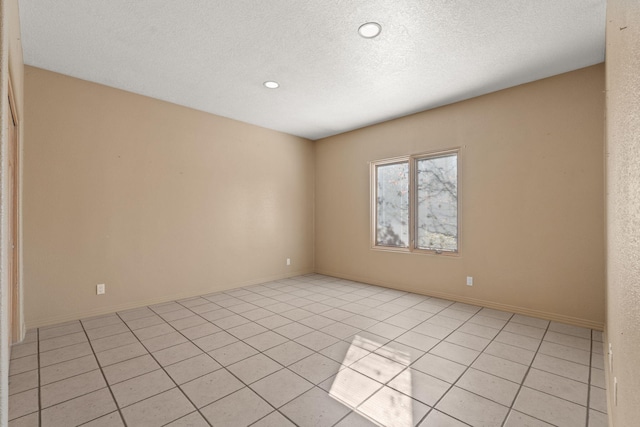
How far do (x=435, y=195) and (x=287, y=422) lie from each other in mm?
3548

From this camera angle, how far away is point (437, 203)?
4.25 m

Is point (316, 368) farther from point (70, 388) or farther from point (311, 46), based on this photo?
point (311, 46)

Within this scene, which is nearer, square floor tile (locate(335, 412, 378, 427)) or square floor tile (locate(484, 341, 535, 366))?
square floor tile (locate(335, 412, 378, 427))

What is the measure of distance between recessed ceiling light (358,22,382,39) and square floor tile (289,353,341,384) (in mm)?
2784

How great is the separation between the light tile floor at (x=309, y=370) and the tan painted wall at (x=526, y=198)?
1.27 ft

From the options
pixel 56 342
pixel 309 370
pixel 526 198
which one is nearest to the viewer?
pixel 309 370

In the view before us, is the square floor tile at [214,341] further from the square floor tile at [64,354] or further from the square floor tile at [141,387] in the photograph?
the square floor tile at [64,354]

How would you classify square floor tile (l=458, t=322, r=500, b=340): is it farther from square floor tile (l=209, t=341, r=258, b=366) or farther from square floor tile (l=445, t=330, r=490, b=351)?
square floor tile (l=209, t=341, r=258, b=366)

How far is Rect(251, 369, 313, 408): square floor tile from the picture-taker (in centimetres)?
190

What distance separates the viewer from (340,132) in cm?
549

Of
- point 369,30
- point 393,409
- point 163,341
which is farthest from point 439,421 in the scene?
point 369,30

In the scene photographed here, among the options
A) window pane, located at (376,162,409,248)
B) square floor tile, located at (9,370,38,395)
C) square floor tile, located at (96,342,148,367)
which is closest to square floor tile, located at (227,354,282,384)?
square floor tile, located at (96,342,148,367)

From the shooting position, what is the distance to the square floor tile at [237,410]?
1.69 m

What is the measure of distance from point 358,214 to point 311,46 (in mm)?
3085
